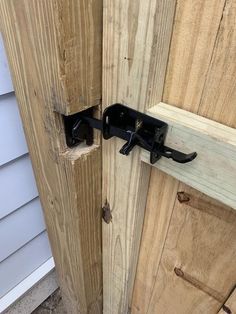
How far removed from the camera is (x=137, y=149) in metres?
0.52

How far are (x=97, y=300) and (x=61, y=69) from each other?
812mm

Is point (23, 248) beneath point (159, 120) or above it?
beneath

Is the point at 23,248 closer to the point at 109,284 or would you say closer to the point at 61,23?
the point at 109,284

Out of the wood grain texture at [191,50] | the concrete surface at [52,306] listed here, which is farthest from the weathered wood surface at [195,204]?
the concrete surface at [52,306]

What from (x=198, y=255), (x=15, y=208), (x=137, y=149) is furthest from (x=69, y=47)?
(x=15, y=208)

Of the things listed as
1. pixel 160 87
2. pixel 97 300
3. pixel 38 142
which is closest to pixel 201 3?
pixel 160 87

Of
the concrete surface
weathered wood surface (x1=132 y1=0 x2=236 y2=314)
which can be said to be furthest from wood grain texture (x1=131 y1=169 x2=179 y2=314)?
the concrete surface

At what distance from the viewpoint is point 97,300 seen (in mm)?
959

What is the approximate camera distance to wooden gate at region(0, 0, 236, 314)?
39 cm

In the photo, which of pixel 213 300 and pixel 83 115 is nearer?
pixel 83 115

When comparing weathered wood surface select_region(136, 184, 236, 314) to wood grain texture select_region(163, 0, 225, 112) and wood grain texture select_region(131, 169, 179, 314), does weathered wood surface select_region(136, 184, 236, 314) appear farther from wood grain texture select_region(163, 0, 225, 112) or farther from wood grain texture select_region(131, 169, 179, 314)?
wood grain texture select_region(163, 0, 225, 112)

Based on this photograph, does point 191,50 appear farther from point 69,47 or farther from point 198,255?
point 198,255

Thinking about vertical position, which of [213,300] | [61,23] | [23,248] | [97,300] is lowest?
[97,300]

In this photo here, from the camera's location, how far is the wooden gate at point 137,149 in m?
0.39
